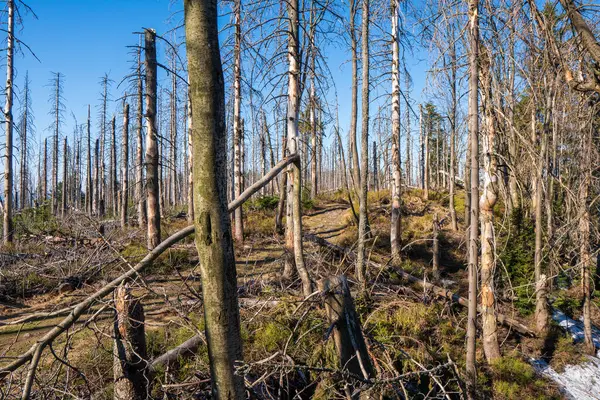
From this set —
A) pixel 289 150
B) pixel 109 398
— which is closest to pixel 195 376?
pixel 109 398

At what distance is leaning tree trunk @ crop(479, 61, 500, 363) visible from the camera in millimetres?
4992

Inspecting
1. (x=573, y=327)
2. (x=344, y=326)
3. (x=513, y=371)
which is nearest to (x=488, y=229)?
(x=513, y=371)

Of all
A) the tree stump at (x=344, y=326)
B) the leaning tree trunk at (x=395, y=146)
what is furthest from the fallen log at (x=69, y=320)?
the leaning tree trunk at (x=395, y=146)

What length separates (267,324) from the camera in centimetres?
587

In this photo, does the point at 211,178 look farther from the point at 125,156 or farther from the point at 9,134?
the point at 125,156

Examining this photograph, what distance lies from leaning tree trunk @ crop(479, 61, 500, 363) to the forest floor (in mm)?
435

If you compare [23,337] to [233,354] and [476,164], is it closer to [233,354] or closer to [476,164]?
[233,354]

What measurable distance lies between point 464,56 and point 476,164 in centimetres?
141

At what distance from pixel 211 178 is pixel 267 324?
4.79 m

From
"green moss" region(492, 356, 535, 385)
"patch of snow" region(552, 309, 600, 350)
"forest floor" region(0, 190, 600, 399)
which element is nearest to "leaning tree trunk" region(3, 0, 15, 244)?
"forest floor" region(0, 190, 600, 399)

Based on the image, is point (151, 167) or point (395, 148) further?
point (395, 148)

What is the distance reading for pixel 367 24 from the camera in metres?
7.54

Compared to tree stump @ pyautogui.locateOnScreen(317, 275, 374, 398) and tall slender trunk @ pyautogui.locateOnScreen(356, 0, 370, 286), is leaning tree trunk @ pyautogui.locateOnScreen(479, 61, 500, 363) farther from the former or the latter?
tree stump @ pyautogui.locateOnScreen(317, 275, 374, 398)

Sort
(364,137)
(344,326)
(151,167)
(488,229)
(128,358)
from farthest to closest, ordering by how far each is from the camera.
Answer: (151,167) → (364,137) → (488,229) → (128,358) → (344,326)
